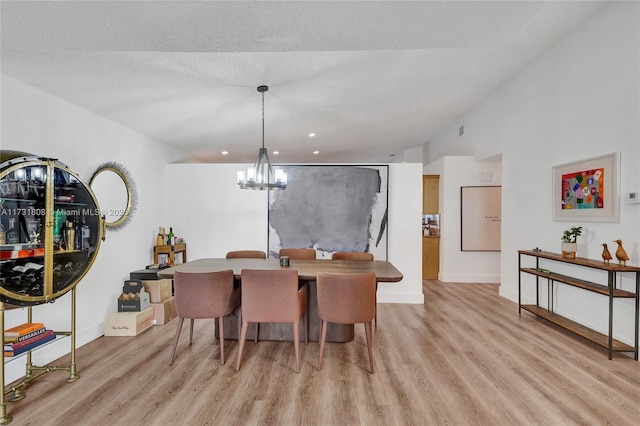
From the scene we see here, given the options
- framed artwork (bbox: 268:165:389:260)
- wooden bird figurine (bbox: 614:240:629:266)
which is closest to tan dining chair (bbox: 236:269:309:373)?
framed artwork (bbox: 268:165:389:260)

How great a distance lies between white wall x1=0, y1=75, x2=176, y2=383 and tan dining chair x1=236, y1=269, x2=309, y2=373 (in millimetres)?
1828

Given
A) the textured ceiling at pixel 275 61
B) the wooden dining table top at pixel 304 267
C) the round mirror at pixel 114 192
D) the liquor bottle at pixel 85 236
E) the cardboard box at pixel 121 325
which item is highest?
the textured ceiling at pixel 275 61

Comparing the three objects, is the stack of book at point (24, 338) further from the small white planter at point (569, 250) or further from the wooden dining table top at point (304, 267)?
the small white planter at point (569, 250)

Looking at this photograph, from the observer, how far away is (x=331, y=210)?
485 centimetres

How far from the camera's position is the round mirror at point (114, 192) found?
11.4ft

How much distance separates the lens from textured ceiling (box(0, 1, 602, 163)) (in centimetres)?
154

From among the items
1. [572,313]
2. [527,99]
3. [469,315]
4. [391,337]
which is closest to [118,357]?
[391,337]

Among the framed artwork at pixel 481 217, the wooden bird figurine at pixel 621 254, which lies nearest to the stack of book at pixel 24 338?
the wooden bird figurine at pixel 621 254

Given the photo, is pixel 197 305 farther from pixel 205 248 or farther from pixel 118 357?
pixel 205 248

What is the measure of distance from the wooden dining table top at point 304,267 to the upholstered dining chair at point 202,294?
190 mm

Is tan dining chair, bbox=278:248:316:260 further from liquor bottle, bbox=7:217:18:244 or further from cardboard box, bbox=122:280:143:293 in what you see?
liquor bottle, bbox=7:217:18:244

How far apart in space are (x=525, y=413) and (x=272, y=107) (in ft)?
13.2

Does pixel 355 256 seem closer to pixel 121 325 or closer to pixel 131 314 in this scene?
pixel 131 314

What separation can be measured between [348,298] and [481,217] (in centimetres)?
454
